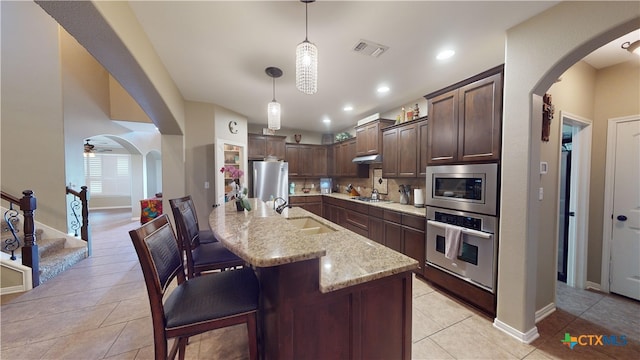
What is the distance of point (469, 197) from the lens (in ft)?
7.04

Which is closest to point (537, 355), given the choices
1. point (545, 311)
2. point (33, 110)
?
point (545, 311)

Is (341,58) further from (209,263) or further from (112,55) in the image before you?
(209,263)

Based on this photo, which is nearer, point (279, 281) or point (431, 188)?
point (279, 281)

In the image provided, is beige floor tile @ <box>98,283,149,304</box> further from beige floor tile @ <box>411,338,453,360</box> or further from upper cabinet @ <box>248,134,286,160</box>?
upper cabinet @ <box>248,134,286,160</box>

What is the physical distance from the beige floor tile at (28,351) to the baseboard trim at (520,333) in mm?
3651

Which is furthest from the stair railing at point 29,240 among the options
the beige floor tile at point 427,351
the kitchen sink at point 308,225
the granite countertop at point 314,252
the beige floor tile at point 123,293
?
the beige floor tile at point 427,351

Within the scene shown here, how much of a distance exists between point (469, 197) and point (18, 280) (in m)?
5.03

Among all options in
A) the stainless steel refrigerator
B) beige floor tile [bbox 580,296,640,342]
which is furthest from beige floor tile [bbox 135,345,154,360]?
beige floor tile [bbox 580,296,640,342]

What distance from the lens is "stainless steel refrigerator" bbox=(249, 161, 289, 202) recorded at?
4.60 m

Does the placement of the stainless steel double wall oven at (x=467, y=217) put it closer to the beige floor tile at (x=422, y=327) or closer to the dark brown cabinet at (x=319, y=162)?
the beige floor tile at (x=422, y=327)

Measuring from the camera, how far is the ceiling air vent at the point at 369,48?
2.03m

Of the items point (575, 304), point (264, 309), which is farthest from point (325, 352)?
point (575, 304)

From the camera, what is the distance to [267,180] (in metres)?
4.65

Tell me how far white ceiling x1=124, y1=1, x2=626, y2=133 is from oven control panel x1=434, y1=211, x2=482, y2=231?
166cm
